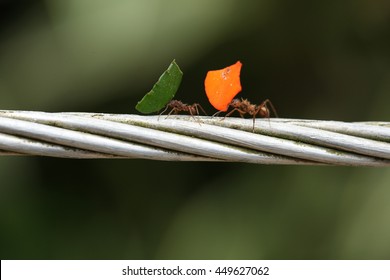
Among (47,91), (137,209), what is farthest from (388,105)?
(47,91)

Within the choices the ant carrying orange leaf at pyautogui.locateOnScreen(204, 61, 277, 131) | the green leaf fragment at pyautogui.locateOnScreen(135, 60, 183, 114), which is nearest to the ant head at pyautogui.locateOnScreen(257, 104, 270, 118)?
the ant carrying orange leaf at pyautogui.locateOnScreen(204, 61, 277, 131)

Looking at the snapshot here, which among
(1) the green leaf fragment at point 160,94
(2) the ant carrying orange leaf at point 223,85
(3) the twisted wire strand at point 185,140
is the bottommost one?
(3) the twisted wire strand at point 185,140

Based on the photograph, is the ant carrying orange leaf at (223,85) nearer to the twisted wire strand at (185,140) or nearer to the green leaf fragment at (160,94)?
the green leaf fragment at (160,94)

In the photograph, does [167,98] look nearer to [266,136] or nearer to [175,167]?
[266,136]

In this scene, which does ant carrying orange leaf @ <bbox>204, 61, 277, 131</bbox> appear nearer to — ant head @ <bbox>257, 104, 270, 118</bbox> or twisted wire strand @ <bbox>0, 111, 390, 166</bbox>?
ant head @ <bbox>257, 104, 270, 118</bbox>

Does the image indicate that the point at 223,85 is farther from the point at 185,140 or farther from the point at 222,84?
the point at 185,140

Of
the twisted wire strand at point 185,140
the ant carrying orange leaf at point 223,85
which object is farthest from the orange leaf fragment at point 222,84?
the twisted wire strand at point 185,140
